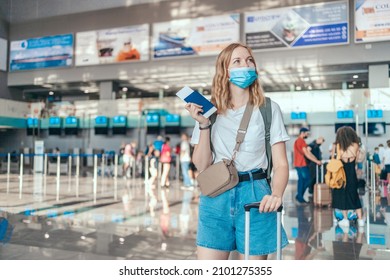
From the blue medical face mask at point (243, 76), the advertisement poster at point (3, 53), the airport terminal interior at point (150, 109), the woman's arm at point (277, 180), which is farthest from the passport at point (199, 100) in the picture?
the advertisement poster at point (3, 53)

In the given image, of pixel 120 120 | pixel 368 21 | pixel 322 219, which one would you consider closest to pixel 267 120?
pixel 322 219

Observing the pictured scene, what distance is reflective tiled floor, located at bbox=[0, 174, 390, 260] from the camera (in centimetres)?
320

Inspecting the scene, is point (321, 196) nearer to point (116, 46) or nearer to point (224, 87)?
point (224, 87)

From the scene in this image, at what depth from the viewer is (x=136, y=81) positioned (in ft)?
50.0

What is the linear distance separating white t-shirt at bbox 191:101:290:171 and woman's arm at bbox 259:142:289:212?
37 mm

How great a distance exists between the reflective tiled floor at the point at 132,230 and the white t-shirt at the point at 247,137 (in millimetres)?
1698

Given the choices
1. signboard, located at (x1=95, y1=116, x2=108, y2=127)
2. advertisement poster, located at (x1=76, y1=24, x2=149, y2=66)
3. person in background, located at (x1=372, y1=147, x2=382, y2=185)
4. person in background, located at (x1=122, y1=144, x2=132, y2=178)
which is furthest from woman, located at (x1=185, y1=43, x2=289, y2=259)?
signboard, located at (x1=95, y1=116, x2=108, y2=127)

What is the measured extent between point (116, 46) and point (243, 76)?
14.0 m

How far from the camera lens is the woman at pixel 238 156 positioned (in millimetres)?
1432

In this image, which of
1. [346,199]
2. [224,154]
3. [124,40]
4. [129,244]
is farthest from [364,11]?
[224,154]

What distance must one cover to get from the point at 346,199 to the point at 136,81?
11869mm

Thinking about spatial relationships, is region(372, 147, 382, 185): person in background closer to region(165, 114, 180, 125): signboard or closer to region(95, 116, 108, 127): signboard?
region(165, 114, 180, 125): signboard

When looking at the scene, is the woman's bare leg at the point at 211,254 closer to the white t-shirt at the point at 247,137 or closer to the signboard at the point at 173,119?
the white t-shirt at the point at 247,137
